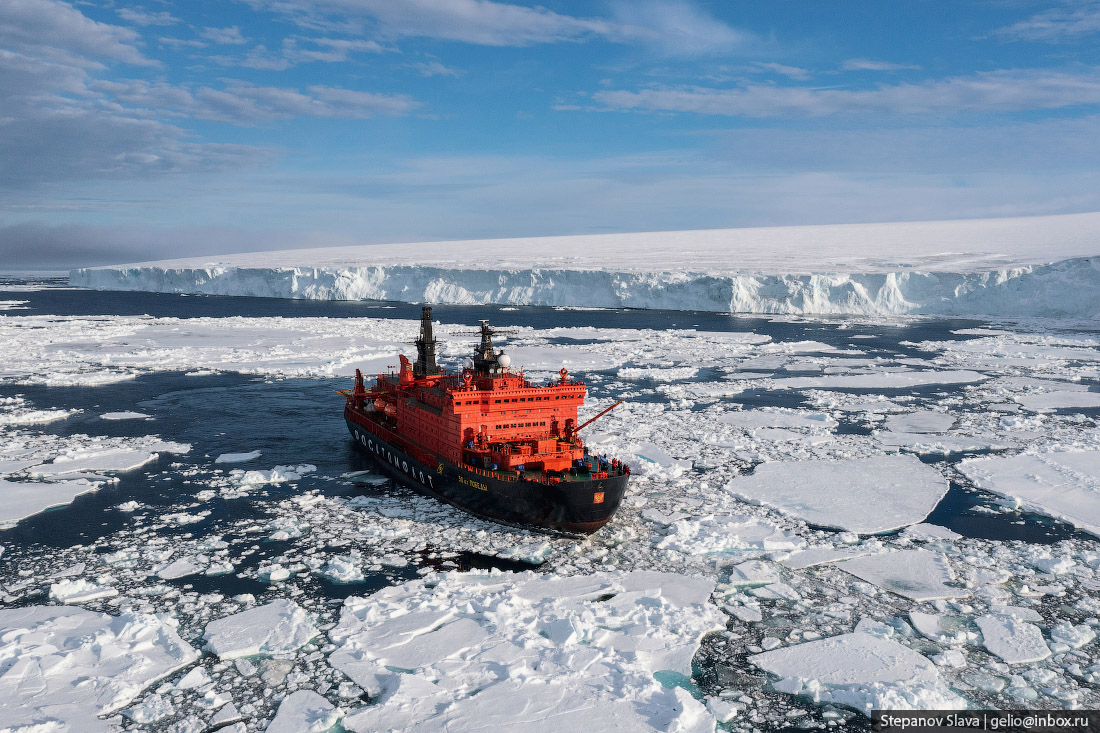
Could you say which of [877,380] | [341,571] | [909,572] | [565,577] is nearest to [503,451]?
[565,577]

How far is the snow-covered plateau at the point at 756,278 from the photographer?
5703cm

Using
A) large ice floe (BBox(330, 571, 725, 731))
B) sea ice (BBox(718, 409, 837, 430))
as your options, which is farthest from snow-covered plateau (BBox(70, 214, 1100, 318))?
large ice floe (BBox(330, 571, 725, 731))

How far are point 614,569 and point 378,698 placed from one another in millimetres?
5017

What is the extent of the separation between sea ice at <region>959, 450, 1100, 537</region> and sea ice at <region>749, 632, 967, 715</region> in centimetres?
754

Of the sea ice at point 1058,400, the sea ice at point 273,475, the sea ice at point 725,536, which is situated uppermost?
the sea ice at point 1058,400

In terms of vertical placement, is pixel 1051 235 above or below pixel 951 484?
above

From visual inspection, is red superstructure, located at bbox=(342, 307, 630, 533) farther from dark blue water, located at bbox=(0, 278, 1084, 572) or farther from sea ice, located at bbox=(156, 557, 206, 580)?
sea ice, located at bbox=(156, 557, 206, 580)

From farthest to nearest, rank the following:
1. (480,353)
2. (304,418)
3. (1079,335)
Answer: (1079,335), (304,418), (480,353)

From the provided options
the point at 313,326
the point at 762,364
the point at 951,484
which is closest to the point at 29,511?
the point at 951,484

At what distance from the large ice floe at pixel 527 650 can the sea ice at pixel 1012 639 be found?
12.5 ft

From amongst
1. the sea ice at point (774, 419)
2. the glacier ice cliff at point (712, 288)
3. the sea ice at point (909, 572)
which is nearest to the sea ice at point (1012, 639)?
the sea ice at point (909, 572)

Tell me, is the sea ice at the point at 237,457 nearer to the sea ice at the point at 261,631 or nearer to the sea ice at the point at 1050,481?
the sea ice at the point at 261,631

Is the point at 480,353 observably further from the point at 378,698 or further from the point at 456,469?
the point at 378,698

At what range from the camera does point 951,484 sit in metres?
17.0
